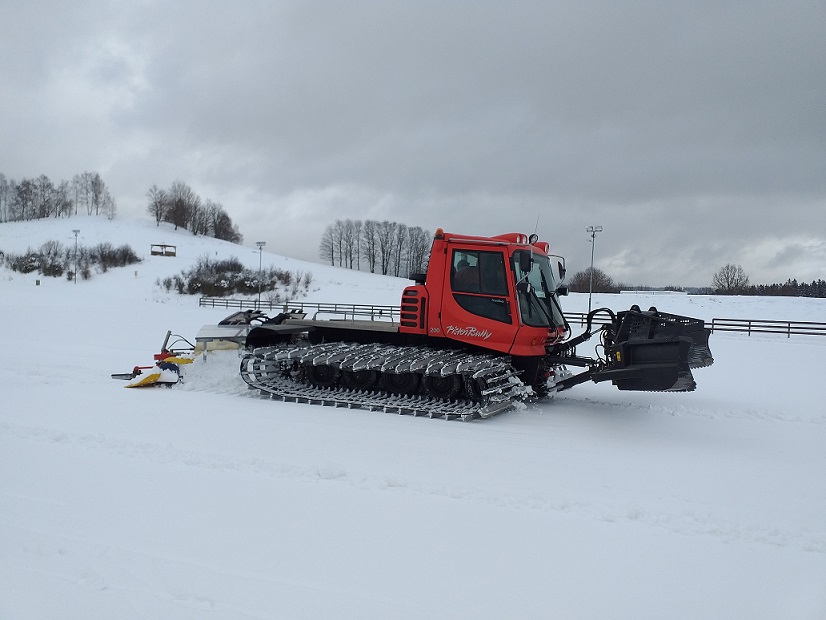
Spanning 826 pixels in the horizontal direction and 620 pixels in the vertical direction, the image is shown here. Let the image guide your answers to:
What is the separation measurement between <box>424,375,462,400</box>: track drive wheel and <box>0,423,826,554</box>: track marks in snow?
3.12m

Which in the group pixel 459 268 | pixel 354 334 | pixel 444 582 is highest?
pixel 459 268

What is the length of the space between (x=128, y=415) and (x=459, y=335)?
15.1 ft

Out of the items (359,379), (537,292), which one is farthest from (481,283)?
(359,379)

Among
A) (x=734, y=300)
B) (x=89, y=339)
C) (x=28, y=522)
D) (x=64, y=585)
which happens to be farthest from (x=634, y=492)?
(x=734, y=300)

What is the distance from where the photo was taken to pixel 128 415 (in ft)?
24.7

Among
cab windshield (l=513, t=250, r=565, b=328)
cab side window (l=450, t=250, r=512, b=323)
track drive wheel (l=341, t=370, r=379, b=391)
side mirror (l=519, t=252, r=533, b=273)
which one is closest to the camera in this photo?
side mirror (l=519, t=252, r=533, b=273)

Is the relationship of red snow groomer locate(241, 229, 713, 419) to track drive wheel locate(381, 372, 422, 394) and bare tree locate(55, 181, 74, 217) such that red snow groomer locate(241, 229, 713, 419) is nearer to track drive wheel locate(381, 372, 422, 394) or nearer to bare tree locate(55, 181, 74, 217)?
track drive wheel locate(381, 372, 422, 394)

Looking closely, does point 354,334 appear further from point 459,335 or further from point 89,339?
point 89,339

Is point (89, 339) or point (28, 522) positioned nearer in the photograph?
point (28, 522)

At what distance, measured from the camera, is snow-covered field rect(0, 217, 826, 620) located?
329 centimetres

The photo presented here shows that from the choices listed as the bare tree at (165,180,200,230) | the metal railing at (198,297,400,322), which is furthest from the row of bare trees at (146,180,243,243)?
the metal railing at (198,297,400,322)

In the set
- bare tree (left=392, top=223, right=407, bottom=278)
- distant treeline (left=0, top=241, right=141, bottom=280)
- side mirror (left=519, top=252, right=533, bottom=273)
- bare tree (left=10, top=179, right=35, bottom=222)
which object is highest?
bare tree (left=10, top=179, right=35, bottom=222)

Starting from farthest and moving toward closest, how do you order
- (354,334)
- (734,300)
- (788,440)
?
1. (734,300)
2. (354,334)
3. (788,440)

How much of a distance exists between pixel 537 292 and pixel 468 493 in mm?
4539
